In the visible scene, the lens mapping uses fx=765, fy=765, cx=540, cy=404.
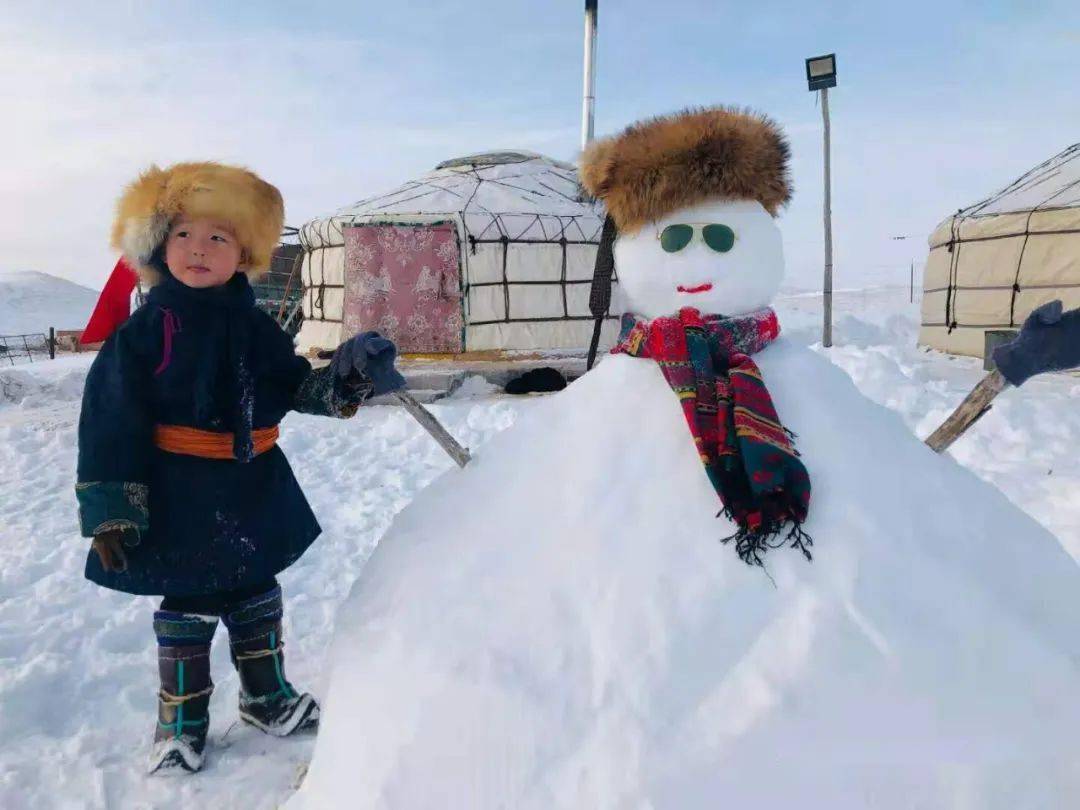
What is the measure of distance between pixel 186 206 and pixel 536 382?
506 cm

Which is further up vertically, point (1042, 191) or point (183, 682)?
point (1042, 191)

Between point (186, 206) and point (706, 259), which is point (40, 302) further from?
point (706, 259)

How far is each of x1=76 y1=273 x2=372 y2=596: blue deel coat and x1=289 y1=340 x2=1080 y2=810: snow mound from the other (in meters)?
0.51

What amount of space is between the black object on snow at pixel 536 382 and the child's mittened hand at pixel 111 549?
516 centimetres

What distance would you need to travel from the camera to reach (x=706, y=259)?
1.61 meters

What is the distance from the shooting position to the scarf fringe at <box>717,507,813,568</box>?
1238mm

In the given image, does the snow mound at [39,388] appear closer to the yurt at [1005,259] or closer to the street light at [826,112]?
the street light at [826,112]

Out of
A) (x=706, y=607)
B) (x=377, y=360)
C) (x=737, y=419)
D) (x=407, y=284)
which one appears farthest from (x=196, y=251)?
(x=407, y=284)

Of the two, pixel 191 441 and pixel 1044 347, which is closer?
pixel 1044 347

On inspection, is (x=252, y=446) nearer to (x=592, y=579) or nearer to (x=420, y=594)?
(x=420, y=594)

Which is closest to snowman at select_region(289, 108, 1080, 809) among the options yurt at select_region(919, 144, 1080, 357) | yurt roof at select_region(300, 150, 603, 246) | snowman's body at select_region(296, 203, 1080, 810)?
snowman's body at select_region(296, 203, 1080, 810)

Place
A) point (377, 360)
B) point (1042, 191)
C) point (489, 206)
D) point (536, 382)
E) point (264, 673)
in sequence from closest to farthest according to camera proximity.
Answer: point (377, 360) → point (264, 673) → point (536, 382) → point (489, 206) → point (1042, 191)

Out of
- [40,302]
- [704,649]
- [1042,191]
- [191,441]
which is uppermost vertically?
[40,302]

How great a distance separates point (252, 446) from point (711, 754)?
1271mm
